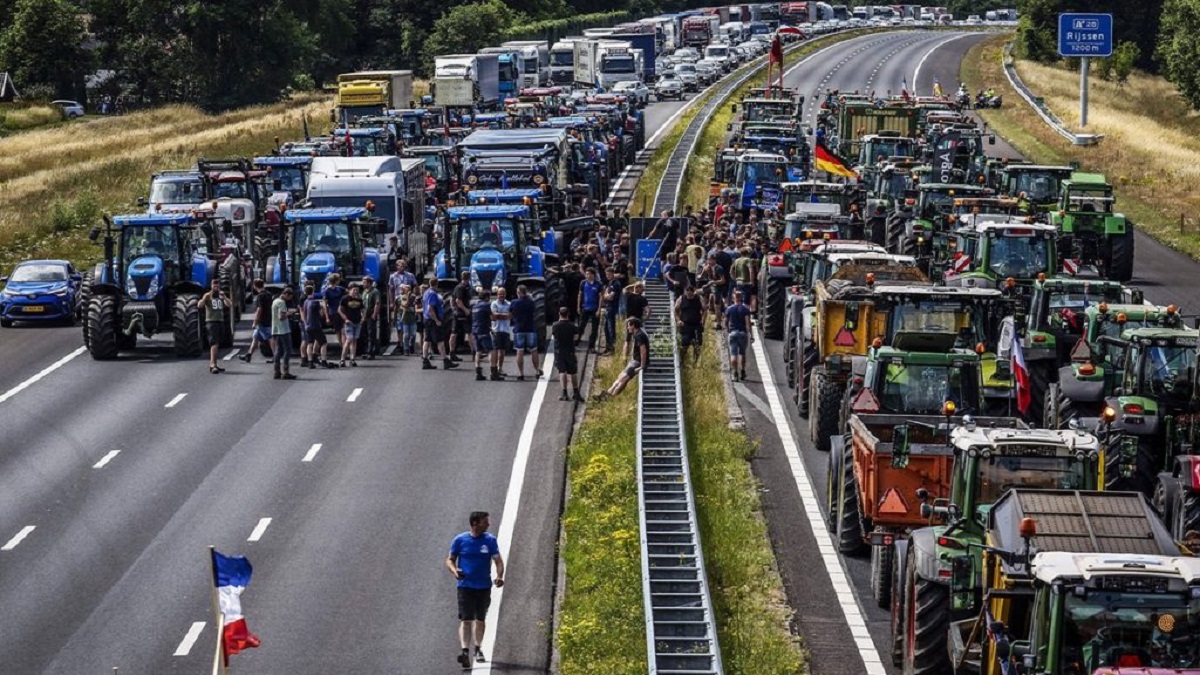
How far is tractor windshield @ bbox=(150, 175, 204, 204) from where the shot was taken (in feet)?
167

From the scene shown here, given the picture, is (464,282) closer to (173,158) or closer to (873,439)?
(873,439)

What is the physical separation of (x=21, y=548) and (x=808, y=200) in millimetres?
24327

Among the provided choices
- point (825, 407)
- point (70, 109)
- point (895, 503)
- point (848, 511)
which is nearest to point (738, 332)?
point (825, 407)

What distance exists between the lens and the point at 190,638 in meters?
22.0

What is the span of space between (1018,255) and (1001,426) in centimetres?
1575

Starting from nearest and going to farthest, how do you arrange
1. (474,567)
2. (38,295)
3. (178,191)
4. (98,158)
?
(474,567) < (38,295) < (178,191) < (98,158)

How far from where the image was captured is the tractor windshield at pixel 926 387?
79.6ft

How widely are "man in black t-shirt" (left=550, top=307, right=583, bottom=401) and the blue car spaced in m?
14.6

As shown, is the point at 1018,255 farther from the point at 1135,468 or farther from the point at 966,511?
the point at 966,511

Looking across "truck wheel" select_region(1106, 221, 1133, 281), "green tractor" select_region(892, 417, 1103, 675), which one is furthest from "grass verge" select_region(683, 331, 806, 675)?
"truck wheel" select_region(1106, 221, 1133, 281)

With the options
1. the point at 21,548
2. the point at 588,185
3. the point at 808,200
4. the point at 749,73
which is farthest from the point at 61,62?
the point at 21,548

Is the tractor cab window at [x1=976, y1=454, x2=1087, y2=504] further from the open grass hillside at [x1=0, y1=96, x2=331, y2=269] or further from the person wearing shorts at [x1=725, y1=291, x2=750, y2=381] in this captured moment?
the open grass hillside at [x1=0, y1=96, x2=331, y2=269]

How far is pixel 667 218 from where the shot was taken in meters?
44.6

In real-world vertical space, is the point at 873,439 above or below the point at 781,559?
above
